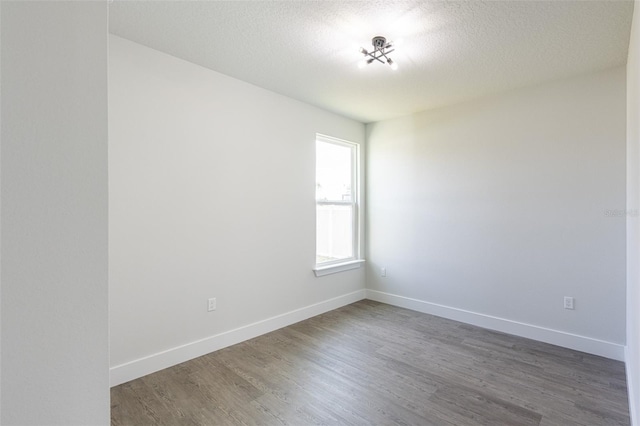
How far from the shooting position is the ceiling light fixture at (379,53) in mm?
2271

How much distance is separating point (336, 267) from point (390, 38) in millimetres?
2650

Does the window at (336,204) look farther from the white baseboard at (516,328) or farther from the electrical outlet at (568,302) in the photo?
the electrical outlet at (568,302)

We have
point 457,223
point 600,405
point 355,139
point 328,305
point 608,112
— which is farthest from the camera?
point 355,139

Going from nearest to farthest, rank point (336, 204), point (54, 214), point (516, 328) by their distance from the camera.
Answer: point (54, 214) < point (516, 328) < point (336, 204)

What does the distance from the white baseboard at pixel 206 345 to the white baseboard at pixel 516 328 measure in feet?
3.27

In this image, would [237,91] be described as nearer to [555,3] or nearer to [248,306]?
[248,306]

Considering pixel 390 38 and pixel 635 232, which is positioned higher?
pixel 390 38

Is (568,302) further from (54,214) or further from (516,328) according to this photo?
(54,214)

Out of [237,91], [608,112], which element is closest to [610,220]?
[608,112]

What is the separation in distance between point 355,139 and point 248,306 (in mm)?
2639

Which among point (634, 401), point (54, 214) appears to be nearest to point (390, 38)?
point (54, 214)

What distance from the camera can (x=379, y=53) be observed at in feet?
7.93

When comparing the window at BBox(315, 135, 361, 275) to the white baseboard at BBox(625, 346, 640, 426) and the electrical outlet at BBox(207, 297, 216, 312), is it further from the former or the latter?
the white baseboard at BBox(625, 346, 640, 426)

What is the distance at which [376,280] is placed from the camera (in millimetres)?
4375
